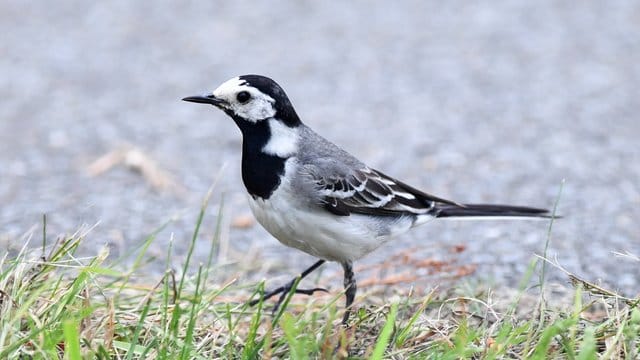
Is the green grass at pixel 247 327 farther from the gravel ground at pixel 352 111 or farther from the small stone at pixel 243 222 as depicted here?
the small stone at pixel 243 222

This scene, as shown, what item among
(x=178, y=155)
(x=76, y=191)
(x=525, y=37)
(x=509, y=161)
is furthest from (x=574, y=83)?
(x=76, y=191)

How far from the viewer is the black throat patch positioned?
464 cm

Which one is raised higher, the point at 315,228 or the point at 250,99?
the point at 250,99

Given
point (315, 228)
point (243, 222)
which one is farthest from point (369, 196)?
point (243, 222)

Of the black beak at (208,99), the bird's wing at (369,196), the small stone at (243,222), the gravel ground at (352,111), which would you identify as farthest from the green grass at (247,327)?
the small stone at (243,222)

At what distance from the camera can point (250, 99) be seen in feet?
15.4

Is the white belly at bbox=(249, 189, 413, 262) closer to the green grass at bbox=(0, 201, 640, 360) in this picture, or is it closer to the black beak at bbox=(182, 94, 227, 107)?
the green grass at bbox=(0, 201, 640, 360)

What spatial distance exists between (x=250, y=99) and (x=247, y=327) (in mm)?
933

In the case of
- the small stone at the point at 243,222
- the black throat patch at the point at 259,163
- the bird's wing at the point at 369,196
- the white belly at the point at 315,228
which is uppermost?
the black throat patch at the point at 259,163

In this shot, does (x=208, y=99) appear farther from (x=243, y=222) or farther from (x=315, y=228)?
(x=243, y=222)

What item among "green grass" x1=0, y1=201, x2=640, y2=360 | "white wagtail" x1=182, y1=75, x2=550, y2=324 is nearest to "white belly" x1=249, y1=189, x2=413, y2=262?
"white wagtail" x1=182, y1=75, x2=550, y2=324

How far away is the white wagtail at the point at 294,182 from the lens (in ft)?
15.2

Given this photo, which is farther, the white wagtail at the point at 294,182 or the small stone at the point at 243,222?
the small stone at the point at 243,222

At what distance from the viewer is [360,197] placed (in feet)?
16.3
